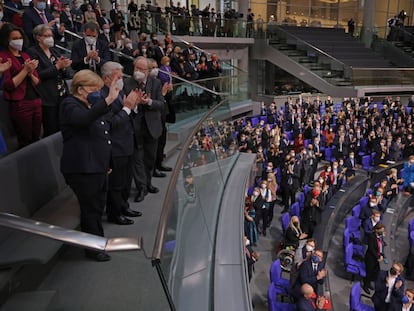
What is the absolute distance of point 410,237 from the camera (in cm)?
880

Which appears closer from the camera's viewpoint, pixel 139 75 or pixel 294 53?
pixel 139 75

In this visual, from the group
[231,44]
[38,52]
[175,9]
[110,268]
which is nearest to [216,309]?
[110,268]

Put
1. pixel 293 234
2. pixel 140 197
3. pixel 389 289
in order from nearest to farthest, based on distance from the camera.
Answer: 1. pixel 140 197
2. pixel 389 289
3. pixel 293 234

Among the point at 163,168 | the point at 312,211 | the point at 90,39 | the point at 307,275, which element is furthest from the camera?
the point at 312,211

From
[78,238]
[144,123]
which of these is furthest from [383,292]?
[78,238]

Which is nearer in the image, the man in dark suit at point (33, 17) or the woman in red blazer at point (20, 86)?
the woman in red blazer at point (20, 86)

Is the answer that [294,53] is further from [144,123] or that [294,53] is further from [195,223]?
[195,223]

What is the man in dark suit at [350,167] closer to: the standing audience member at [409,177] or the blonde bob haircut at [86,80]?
the standing audience member at [409,177]

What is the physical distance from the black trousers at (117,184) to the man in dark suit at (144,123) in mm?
511

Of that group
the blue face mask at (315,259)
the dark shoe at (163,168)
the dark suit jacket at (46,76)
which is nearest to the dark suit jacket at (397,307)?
the blue face mask at (315,259)

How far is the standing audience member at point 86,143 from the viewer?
8.94ft

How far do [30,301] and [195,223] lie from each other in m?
1.52

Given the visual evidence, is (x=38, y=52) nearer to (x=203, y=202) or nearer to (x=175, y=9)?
(x=203, y=202)

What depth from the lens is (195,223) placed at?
3430mm
